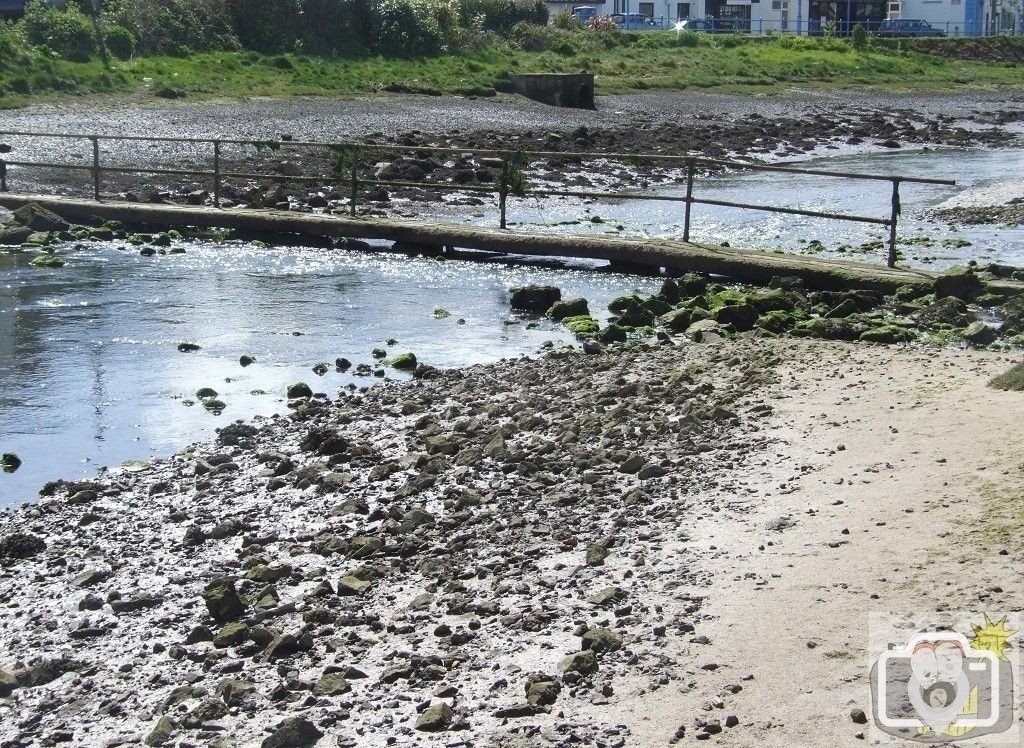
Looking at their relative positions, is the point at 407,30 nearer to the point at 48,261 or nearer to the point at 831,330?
the point at 48,261

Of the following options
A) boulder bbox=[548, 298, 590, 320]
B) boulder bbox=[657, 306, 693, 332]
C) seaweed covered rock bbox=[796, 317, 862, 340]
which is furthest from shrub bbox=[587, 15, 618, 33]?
seaweed covered rock bbox=[796, 317, 862, 340]

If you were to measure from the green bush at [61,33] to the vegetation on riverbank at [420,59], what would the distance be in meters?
0.04

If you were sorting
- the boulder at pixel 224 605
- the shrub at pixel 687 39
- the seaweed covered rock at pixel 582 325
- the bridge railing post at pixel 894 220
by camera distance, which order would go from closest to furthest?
the boulder at pixel 224 605, the seaweed covered rock at pixel 582 325, the bridge railing post at pixel 894 220, the shrub at pixel 687 39

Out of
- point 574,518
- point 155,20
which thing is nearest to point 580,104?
point 155,20

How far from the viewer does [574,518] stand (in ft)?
28.8

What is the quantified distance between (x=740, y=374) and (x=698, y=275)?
5.45m

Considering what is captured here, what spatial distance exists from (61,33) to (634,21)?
52.3 m

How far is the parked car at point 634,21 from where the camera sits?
8675 centimetres

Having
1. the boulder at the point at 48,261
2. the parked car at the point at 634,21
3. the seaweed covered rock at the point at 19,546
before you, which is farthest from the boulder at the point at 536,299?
the parked car at the point at 634,21

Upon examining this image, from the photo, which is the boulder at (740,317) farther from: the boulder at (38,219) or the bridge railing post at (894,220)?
the boulder at (38,219)

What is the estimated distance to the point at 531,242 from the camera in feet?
64.3

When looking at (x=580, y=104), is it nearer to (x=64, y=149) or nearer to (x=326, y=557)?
(x=64, y=149)

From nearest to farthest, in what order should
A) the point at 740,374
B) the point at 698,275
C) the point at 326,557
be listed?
the point at 326,557 < the point at 740,374 < the point at 698,275

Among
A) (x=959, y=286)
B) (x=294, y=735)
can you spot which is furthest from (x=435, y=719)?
(x=959, y=286)
